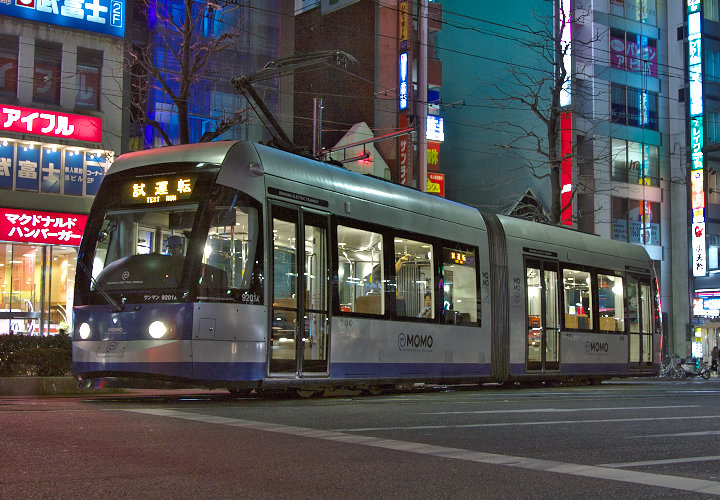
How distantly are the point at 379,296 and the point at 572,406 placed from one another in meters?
4.12

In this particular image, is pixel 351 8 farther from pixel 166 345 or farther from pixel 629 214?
pixel 166 345

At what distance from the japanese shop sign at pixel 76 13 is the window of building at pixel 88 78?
2.53 ft

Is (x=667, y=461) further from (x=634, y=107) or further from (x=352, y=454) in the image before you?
(x=634, y=107)

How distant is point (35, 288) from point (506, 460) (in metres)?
22.5

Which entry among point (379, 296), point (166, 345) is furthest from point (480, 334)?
point (166, 345)

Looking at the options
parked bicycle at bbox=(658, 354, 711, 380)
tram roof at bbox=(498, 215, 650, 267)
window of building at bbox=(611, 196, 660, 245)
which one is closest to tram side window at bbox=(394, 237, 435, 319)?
tram roof at bbox=(498, 215, 650, 267)

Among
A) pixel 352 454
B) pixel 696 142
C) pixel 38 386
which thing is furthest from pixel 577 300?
pixel 696 142

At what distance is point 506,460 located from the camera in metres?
6.42

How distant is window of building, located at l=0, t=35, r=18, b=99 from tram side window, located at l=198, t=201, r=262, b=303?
16.6 metres

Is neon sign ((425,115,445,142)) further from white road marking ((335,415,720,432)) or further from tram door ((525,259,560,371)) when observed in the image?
white road marking ((335,415,720,432))

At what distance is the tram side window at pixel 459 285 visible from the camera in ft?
55.0

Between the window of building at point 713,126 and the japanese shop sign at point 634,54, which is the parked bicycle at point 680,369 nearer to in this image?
the window of building at point 713,126

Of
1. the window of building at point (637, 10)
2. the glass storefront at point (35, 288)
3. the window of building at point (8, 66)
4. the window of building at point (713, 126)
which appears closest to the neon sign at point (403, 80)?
the window of building at point (637, 10)

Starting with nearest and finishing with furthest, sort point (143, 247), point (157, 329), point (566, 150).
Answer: point (157, 329), point (143, 247), point (566, 150)
